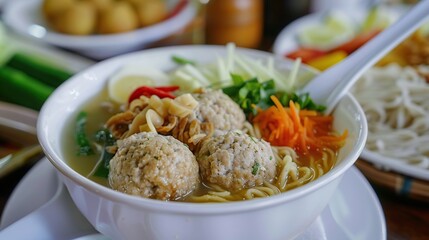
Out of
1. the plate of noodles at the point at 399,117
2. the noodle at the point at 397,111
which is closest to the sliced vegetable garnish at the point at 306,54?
the plate of noodles at the point at 399,117

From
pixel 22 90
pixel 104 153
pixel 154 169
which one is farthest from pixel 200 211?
pixel 22 90

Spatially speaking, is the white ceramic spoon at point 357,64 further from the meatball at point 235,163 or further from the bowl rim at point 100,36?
the bowl rim at point 100,36

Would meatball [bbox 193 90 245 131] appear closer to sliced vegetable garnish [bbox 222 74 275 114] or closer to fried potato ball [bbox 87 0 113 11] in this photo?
sliced vegetable garnish [bbox 222 74 275 114]

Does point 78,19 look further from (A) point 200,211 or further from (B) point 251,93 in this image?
(A) point 200,211

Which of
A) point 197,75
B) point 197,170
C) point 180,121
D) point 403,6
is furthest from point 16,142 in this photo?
point 403,6

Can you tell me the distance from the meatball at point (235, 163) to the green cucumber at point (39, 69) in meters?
1.17

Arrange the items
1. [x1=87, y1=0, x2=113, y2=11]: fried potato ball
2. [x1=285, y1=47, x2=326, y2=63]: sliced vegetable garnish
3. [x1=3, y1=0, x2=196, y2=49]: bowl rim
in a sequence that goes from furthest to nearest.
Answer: [x1=87, y1=0, x2=113, y2=11]: fried potato ball → [x1=3, y1=0, x2=196, y2=49]: bowl rim → [x1=285, y1=47, x2=326, y2=63]: sliced vegetable garnish

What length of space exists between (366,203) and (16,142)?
1.10 m

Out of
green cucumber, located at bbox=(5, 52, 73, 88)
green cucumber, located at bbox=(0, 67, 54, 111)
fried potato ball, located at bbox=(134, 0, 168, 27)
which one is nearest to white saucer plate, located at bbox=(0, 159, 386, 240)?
green cucumber, located at bbox=(0, 67, 54, 111)

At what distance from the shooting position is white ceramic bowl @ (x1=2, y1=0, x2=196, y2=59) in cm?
228

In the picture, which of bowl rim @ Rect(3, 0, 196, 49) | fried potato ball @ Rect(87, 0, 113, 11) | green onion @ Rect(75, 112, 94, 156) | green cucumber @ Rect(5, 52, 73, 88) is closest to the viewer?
green onion @ Rect(75, 112, 94, 156)

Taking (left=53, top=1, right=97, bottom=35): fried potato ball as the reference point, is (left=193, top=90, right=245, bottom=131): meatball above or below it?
above

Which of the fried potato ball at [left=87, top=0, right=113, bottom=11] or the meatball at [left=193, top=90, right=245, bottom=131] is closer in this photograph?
the meatball at [left=193, top=90, right=245, bottom=131]

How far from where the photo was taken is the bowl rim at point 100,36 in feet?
7.46
